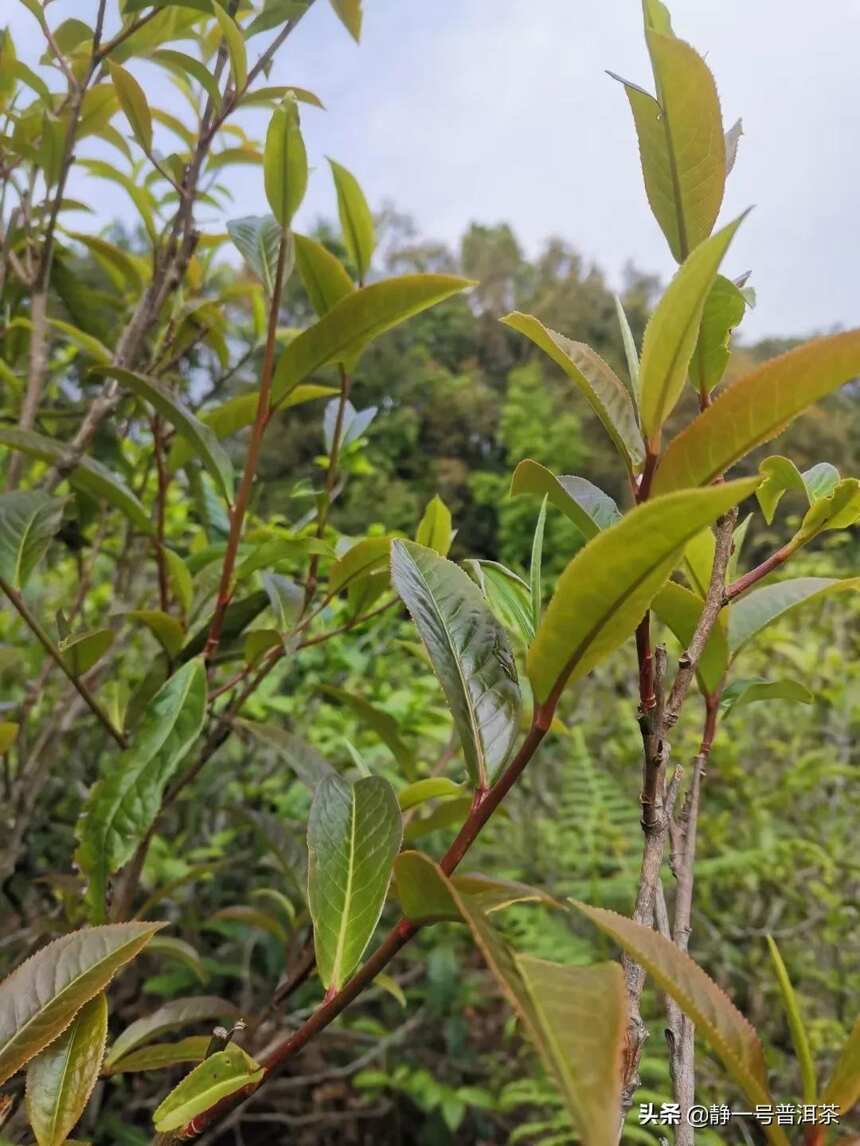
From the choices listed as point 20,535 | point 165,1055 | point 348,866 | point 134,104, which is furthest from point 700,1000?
point 134,104

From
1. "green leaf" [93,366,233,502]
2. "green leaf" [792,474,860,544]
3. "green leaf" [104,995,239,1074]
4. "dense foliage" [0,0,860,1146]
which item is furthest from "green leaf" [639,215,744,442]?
"green leaf" [104,995,239,1074]

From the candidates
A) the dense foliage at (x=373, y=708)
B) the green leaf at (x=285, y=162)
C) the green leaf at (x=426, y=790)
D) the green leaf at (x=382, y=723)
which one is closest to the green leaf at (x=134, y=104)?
the dense foliage at (x=373, y=708)

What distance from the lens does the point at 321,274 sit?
68 centimetres

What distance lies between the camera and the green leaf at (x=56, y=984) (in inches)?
14.9

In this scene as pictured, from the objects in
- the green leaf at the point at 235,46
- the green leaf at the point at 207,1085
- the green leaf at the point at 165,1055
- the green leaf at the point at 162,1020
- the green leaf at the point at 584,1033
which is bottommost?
the green leaf at the point at 162,1020

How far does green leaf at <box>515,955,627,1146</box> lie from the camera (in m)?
0.22

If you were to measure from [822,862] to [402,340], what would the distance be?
10600 mm

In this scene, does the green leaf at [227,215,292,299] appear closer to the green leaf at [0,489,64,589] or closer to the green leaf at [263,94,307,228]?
the green leaf at [263,94,307,228]

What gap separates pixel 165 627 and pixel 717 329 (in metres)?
0.53

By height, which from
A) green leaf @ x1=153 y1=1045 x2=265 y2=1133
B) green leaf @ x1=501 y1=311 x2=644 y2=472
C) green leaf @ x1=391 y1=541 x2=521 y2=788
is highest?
green leaf @ x1=501 y1=311 x2=644 y2=472

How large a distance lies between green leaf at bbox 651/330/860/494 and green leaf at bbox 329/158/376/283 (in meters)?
0.48

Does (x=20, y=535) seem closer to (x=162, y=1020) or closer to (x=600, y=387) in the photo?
(x=162, y=1020)

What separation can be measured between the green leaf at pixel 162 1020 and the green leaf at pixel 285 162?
0.62 metres

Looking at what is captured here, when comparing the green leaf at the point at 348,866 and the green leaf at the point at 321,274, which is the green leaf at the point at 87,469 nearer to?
the green leaf at the point at 321,274
